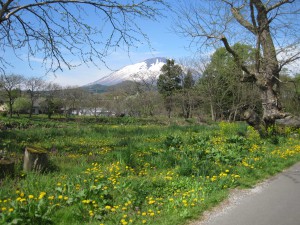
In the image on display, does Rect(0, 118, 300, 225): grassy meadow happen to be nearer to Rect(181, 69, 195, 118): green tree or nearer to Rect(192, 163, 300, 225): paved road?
Rect(192, 163, 300, 225): paved road

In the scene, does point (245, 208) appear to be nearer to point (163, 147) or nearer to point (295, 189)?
point (295, 189)

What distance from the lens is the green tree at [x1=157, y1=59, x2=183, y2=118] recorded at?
45.5 metres

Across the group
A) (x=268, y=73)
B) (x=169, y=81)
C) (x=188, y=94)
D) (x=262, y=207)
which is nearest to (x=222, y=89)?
(x=188, y=94)

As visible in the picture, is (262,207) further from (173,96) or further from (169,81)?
(169,81)

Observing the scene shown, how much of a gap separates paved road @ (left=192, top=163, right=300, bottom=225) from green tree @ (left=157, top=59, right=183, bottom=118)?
38.6 meters

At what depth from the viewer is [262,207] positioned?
474 centimetres

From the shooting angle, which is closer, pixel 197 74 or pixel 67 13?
pixel 67 13

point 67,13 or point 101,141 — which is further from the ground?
point 67,13

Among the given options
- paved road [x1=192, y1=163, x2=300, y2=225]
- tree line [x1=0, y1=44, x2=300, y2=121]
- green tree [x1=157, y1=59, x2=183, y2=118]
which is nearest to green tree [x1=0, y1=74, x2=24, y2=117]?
tree line [x1=0, y1=44, x2=300, y2=121]

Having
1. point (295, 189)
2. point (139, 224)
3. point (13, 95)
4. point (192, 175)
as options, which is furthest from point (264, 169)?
point (13, 95)

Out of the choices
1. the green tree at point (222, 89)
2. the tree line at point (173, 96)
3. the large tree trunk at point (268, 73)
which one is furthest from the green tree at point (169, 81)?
the large tree trunk at point (268, 73)

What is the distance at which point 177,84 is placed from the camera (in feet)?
156

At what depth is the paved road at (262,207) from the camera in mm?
4199

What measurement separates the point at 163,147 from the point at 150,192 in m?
4.12
